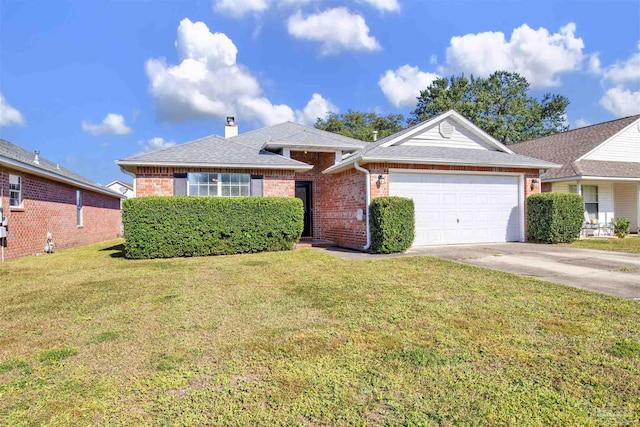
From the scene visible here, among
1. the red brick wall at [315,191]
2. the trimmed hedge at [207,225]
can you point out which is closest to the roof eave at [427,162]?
the trimmed hedge at [207,225]

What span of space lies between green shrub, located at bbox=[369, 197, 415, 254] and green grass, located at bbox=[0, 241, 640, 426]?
4142 mm

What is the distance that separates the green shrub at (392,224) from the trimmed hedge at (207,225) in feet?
8.76

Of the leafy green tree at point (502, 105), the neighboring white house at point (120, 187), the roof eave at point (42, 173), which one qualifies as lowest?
the roof eave at point (42, 173)

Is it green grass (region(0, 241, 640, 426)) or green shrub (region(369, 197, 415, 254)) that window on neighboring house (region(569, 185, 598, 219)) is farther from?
green grass (region(0, 241, 640, 426))

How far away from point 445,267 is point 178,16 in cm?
1549

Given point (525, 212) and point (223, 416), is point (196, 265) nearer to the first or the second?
point (223, 416)

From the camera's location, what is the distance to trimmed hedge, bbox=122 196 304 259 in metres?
9.98

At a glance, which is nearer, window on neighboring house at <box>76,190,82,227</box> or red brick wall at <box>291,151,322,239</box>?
red brick wall at <box>291,151,322,239</box>

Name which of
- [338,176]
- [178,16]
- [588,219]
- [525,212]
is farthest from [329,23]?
[588,219]

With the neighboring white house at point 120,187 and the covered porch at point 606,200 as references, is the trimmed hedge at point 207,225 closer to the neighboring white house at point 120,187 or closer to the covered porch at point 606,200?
the covered porch at point 606,200

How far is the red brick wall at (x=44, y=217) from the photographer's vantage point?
1071cm

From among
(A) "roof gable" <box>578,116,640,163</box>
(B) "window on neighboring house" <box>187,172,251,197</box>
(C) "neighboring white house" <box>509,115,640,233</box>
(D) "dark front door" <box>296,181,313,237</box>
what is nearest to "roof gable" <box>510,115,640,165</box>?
(C) "neighboring white house" <box>509,115,640,233</box>

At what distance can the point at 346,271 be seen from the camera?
730cm

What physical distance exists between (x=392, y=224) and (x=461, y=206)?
332 centimetres
